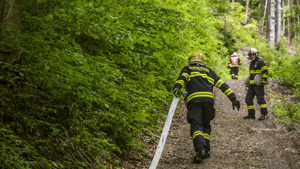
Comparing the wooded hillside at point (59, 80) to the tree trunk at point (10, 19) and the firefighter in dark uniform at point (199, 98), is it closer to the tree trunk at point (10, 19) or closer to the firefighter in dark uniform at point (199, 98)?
the tree trunk at point (10, 19)

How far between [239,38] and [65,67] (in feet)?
76.4

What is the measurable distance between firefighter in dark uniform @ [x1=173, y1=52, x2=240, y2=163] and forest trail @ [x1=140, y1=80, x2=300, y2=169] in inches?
18.6

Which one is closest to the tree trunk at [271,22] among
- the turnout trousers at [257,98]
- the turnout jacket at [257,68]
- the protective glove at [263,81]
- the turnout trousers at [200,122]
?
the turnout jacket at [257,68]

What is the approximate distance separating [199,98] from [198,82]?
0.36 meters

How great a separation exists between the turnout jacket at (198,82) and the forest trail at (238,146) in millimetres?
1264

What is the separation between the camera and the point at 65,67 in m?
4.25

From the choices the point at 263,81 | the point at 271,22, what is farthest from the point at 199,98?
the point at 271,22

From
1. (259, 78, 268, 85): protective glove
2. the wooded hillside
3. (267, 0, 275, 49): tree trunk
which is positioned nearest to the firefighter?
(267, 0, 275, 49): tree trunk

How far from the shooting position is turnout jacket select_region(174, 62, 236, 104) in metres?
6.09

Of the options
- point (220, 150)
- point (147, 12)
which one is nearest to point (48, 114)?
point (147, 12)

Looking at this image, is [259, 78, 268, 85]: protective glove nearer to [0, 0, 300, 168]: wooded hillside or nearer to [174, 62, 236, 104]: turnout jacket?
[174, 62, 236, 104]: turnout jacket

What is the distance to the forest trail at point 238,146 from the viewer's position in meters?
5.85

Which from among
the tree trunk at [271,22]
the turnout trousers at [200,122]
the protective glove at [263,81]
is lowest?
the turnout trousers at [200,122]

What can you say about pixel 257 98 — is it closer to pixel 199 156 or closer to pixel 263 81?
pixel 263 81
